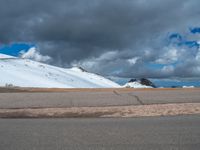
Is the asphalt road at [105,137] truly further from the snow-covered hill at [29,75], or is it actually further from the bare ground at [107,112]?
the snow-covered hill at [29,75]

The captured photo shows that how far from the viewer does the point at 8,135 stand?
10.7m

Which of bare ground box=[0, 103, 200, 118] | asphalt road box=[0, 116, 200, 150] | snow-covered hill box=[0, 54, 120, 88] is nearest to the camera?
asphalt road box=[0, 116, 200, 150]

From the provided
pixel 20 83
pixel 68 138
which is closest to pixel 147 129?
pixel 68 138

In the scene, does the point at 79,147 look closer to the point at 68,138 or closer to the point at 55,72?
the point at 68,138

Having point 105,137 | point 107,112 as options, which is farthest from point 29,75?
point 105,137

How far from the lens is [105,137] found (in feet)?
33.0

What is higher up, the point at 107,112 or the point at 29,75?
the point at 29,75

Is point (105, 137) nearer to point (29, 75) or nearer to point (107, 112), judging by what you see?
point (107, 112)

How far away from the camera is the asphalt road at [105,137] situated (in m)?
8.82

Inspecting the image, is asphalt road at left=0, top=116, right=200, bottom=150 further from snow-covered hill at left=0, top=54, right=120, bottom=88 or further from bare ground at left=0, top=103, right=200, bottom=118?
snow-covered hill at left=0, top=54, right=120, bottom=88

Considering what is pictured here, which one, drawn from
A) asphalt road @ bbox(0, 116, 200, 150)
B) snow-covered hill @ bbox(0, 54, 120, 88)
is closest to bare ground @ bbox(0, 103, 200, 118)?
asphalt road @ bbox(0, 116, 200, 150)

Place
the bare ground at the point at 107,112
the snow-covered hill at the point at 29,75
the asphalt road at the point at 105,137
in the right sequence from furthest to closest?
the snow-covered hill at the point at 29,75 < the bare ground at the point at 107,112 < the asphalt road at the point at 105,137

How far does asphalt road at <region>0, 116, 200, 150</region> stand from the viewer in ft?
28.9

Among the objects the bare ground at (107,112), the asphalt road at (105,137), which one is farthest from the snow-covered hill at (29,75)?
the asphalt road at (105,137)
